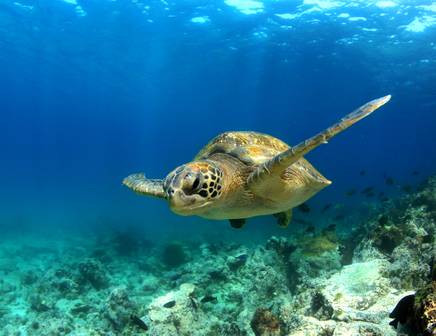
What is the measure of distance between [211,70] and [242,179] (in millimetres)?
31919

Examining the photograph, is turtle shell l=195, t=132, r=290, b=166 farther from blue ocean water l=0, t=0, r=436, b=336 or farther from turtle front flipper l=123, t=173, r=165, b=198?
blue ocean water l=0, t=0, r=436, b=336

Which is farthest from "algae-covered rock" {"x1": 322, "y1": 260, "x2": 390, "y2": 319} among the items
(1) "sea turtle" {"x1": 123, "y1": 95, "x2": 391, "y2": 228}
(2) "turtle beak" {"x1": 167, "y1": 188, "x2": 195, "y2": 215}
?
(2) "turtle beak" {"x1": 167, "y1": 188, "x2": 195, "y2": 215}

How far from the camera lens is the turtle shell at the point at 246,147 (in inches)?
184

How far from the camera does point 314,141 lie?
3348mm

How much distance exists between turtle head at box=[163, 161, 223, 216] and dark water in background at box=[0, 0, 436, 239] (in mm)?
15868

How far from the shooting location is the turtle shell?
4664mm

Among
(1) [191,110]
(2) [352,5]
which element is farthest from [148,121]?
(2) [352,5]

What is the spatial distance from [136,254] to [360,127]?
62.7 m

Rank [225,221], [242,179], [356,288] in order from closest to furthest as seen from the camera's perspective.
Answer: [242,179], [356,288], [225,221]

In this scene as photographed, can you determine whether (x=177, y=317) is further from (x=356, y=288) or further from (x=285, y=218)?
(x=356, y=288)

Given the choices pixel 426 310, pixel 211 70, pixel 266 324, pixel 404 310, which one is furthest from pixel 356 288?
pixel 211 70

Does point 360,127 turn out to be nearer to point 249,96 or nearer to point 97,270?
point 249,96

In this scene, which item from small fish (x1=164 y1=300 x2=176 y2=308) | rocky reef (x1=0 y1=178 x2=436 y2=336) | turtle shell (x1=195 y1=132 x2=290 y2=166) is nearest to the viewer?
rocky reef (x1=0 y1=178 x2=436 y2=336)

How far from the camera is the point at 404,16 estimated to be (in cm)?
1995
